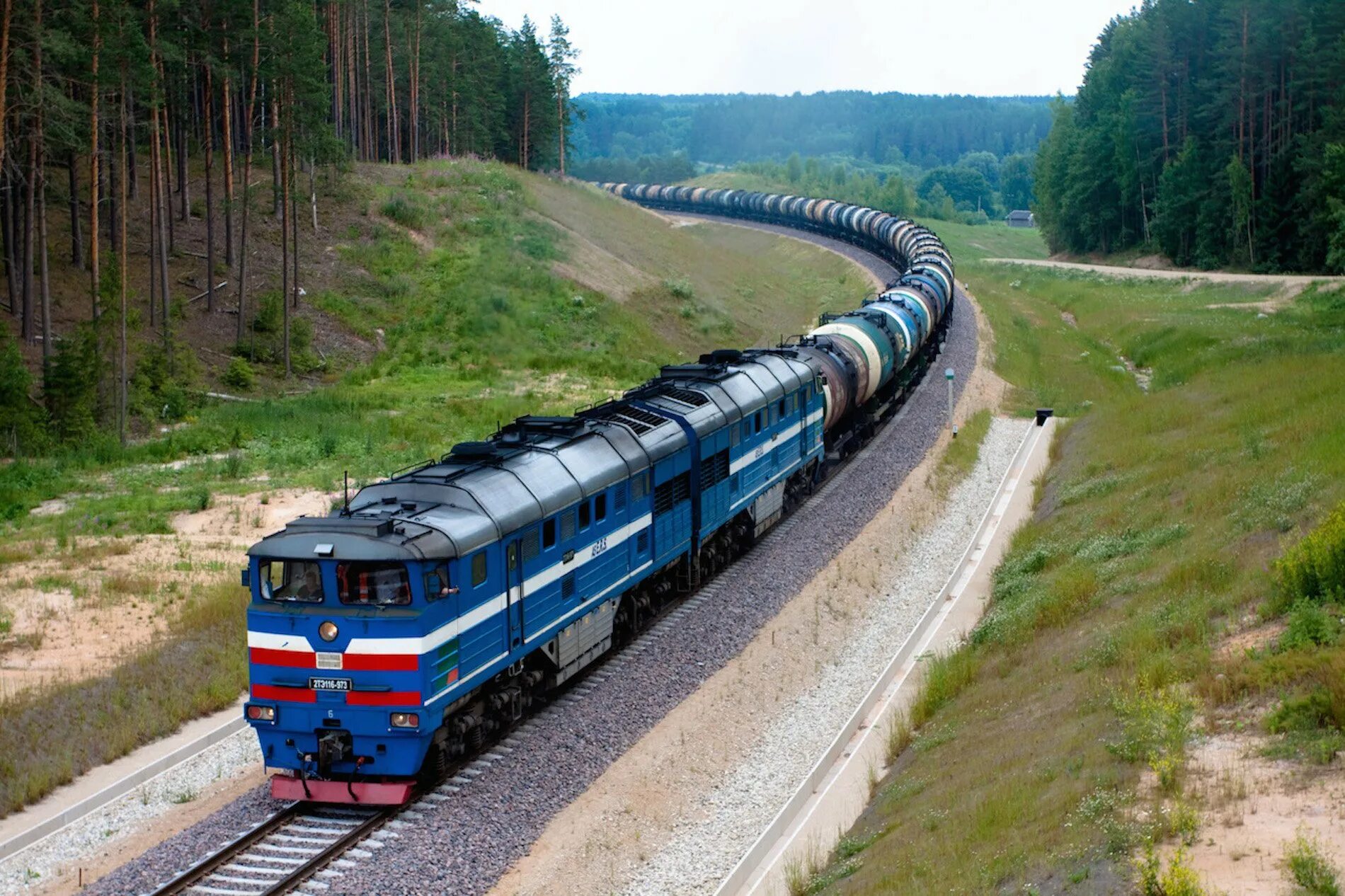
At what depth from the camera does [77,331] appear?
136 feet

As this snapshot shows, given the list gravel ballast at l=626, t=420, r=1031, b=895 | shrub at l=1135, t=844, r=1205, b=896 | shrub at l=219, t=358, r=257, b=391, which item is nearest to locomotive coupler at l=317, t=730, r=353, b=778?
gravel ballast at l=626, t=420, r=1031, b=895

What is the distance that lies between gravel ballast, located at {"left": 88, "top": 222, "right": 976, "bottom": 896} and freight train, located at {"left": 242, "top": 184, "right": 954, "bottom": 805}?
1.76 feet

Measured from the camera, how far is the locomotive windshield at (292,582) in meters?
16.5

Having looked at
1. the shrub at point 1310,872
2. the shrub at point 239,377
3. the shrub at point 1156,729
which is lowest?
the shrub at point 1156,729

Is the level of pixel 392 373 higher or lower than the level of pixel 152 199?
lower

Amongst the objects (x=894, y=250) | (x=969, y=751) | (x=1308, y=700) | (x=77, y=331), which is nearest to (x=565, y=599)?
(x=969, y=751)

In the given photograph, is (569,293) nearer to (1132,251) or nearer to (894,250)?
(894,250)

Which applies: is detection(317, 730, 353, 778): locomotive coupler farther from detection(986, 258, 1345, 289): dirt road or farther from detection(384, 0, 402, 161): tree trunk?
detection(986, 258, 1345, 289): dirt road

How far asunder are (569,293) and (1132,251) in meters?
64.7

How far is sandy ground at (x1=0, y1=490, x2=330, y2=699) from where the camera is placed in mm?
22969

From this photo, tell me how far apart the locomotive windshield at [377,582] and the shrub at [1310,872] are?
10.2m

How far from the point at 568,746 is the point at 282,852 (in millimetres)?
4807

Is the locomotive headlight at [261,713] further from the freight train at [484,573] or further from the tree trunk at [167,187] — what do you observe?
the tree trunk at [167,187]

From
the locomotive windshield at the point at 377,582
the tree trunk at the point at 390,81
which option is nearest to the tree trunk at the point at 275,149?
the tree trunk at the point at 390,81
